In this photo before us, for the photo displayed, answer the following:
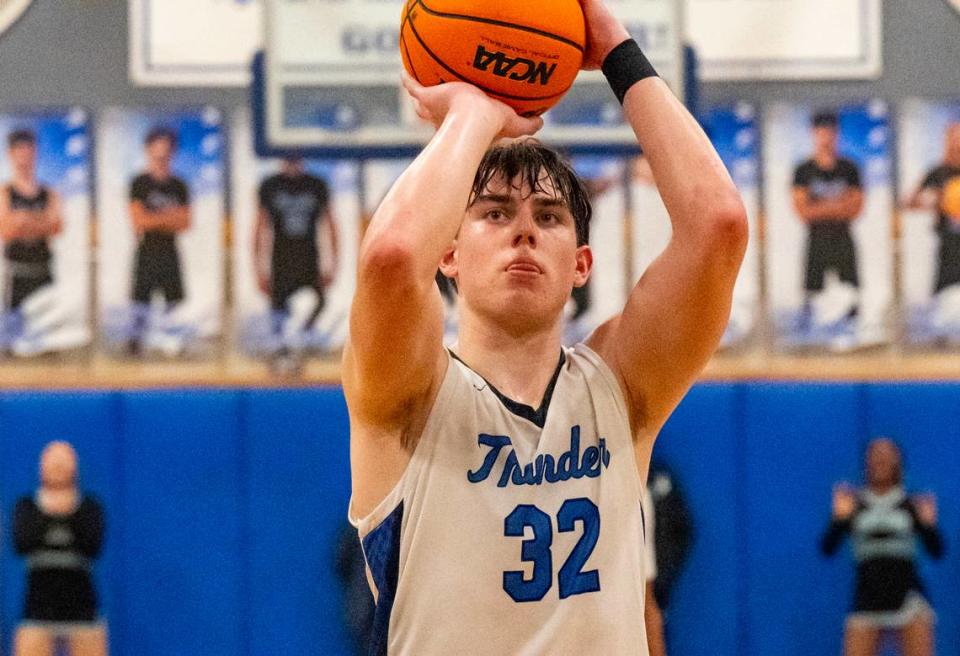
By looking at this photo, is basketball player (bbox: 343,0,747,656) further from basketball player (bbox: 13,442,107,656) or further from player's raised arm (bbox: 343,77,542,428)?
basketball player (bbox: 13,442,107,656)

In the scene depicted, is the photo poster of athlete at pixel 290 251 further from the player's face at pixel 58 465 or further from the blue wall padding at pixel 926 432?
the blue wall padding at pixel 926 432

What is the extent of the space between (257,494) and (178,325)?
0.93 metres

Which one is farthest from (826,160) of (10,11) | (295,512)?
(10,11)

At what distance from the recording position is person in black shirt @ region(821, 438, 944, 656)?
539 cm

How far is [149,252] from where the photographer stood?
221 inches

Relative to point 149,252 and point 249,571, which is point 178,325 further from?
point 249,571

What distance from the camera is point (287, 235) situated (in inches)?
222

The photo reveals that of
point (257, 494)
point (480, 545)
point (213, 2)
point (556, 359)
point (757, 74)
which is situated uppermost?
point (213, 2)

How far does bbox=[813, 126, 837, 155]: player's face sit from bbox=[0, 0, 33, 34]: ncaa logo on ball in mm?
3895

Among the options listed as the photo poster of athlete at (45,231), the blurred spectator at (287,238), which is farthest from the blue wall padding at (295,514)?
the photo poster of athlete at (45,231)

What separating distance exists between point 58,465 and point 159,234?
1.18 m

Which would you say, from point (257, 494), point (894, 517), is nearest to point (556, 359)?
point (257, 494)

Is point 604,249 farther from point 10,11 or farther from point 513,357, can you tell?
point 513,357

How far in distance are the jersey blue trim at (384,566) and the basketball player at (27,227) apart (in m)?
4.17
